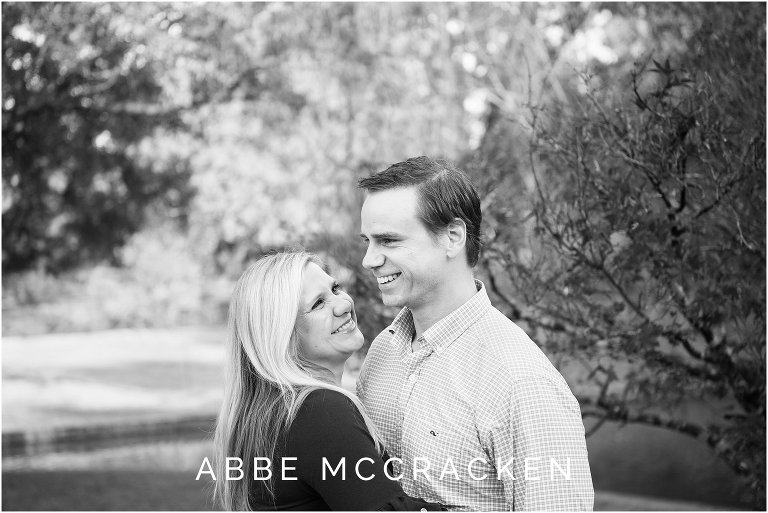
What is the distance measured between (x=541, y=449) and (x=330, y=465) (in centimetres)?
50

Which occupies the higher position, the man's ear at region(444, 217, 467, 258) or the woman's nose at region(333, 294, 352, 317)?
the man's ear at region(444, 217, 467, 258)

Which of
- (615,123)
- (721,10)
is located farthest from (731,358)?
(721,10)

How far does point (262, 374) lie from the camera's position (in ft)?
7.70

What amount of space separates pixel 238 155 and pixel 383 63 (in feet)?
7.18

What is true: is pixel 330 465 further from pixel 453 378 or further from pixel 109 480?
pixel 109 480

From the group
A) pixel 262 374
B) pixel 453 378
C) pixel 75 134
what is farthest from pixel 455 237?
pixel 75 134

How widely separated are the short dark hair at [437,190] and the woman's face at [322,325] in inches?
14.0

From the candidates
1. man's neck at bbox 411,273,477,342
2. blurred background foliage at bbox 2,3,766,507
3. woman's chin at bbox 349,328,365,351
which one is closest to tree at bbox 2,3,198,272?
blurred background foliage at bbox 2,3,766,507

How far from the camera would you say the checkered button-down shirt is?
197cm

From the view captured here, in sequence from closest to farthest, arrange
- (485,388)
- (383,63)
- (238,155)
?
1. (485,388)
2. (383,63)
3. (238,155)

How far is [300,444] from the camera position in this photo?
217cm

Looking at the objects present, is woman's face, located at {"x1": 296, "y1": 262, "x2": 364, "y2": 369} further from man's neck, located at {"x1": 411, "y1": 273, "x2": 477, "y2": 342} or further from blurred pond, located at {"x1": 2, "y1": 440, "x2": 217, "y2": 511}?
blurred pond, located at {"x1": 2, "y1": 440, "x2": 217, "y2": 511}

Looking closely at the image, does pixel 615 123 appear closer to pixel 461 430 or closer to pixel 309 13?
pixel 461 430

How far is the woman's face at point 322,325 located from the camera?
2.53m
